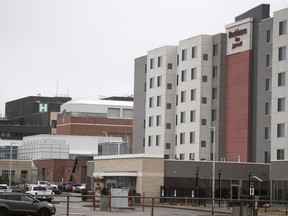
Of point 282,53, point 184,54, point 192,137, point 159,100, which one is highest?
point 184,54

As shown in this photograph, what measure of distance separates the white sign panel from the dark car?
52.4m

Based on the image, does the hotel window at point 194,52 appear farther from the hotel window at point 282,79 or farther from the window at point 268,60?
the hotel window at point 282,79

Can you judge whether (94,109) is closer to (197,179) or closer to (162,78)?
(162,78)

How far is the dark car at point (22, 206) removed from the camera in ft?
133

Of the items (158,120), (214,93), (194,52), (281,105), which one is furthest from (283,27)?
(158,120)

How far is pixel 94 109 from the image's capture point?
538ft

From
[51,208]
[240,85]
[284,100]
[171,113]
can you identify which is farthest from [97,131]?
[51,208]

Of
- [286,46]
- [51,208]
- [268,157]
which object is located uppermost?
[286,46]

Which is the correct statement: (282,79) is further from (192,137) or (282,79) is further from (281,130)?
(192,137)

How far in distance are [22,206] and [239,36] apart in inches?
2194

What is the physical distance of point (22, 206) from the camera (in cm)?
4172

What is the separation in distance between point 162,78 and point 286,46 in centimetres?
2764

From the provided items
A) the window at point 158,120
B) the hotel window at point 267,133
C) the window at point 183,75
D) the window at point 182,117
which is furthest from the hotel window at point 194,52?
the hotel window at point 267,133

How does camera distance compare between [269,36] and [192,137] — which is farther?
[192,137]
